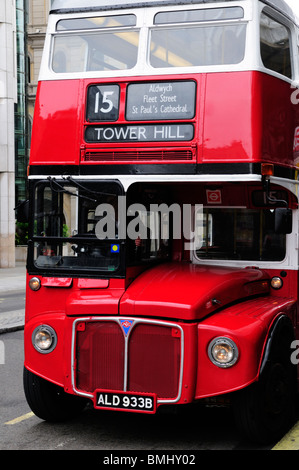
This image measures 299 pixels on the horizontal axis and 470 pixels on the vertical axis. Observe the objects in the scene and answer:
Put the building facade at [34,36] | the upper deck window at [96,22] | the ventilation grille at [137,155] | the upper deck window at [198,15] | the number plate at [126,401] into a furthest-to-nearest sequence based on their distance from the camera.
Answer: the building facade at [34,36]
the upper deck window at [96,22]
the upper deck window at [198,15]
the ventilation grille at [137,155]
the number plate at [126,401]

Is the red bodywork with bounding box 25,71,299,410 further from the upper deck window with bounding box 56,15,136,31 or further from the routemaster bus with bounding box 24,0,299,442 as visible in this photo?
the upper deck window with bounding box 56,15,136,31

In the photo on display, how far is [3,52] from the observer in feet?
116

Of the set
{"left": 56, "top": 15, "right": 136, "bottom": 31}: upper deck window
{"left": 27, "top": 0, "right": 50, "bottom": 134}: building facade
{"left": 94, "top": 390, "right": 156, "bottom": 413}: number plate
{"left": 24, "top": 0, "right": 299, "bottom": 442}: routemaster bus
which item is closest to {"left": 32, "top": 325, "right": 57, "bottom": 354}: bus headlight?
{"left": 24, "top": 0, "right": 299, "bottom": 442}: routemaster bus

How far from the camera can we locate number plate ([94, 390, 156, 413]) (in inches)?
229

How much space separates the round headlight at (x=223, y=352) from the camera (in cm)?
569

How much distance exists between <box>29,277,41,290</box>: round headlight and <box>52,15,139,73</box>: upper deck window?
1.97m

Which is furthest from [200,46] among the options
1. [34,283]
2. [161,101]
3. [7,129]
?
[7,129]

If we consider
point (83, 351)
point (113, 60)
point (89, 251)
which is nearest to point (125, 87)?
point (113, 60)

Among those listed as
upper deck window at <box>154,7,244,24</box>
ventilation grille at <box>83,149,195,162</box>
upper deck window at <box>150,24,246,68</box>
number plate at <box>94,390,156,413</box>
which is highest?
upper deck window at <box>154,7,244,24</box>

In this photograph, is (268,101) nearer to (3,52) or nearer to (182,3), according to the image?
(182,3)

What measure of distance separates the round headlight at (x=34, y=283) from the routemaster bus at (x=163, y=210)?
2 centimetres

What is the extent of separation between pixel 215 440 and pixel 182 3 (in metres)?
3.92

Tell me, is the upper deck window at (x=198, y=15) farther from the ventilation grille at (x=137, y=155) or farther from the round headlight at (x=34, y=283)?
the round headlight at (x=34, y=283)

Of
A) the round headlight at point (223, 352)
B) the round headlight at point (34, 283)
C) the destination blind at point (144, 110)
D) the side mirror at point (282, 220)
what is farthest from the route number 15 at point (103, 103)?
the round headlight at point (223, 352)
